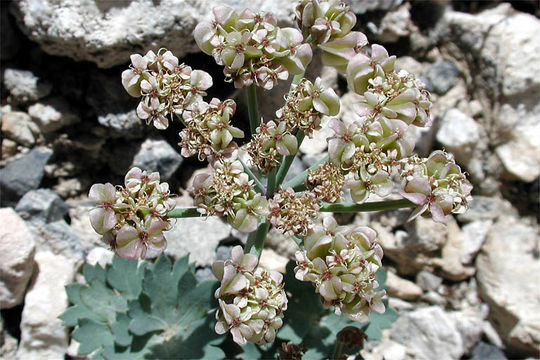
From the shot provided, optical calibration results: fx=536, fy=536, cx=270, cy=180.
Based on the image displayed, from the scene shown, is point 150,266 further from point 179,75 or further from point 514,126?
point 514,126

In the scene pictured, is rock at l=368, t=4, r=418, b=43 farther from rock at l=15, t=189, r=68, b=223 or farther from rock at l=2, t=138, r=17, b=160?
rock at l=2, t=138, r=17, b=160

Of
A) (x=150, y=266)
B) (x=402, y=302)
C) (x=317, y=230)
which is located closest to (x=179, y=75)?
(x=317, y=230)

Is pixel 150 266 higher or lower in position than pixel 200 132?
lower

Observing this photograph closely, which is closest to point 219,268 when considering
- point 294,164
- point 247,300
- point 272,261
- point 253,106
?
point 247,300

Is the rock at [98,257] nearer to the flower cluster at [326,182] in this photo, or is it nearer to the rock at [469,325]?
the flower cluster at [326,182]

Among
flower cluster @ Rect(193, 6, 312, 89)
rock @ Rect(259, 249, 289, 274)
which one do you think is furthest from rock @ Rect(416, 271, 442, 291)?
flower cluster @ Rect(193, 6, 312, 89)

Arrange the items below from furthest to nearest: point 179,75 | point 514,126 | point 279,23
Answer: point 514,126
point 279,23
point 179,75
